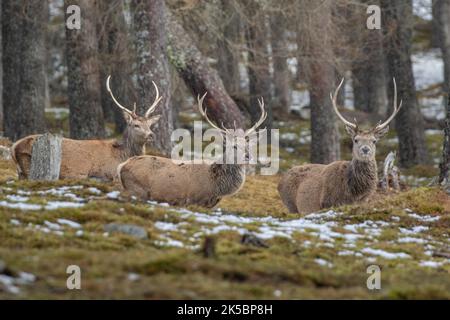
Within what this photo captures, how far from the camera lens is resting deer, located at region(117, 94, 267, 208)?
13.7 meters

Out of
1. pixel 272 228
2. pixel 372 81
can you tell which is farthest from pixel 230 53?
pixel 272 228

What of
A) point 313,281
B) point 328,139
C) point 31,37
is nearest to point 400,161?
point 328,139

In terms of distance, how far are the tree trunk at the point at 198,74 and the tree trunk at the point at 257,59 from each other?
170 centimetres

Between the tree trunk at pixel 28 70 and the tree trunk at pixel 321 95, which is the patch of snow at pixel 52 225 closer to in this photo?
the tree trunk at pixel 28 70

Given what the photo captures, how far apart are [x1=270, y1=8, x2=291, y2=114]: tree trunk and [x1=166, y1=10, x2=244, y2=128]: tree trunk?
15.6 ft

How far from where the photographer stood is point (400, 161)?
88.9ft

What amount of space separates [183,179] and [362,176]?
2.70 m

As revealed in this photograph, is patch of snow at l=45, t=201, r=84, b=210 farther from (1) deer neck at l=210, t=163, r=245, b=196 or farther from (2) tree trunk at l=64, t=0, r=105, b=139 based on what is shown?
(2) tree trunk at l=64, t=0, r=105, b=139

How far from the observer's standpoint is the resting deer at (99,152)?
15.7 meters

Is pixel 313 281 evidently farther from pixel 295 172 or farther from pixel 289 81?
pixel 289 81

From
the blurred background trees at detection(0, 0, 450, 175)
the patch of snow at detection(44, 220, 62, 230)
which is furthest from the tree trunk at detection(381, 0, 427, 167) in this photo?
the patch of snow at detection(44, 220, 62, 230)

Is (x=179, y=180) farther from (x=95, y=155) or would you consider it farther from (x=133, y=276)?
(x=133, y=276)

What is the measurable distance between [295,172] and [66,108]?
2088cm

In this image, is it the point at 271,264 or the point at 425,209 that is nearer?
the point at 271,264
